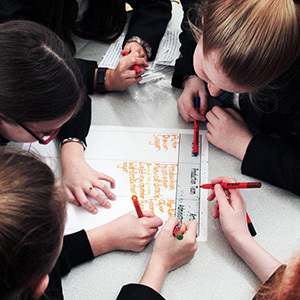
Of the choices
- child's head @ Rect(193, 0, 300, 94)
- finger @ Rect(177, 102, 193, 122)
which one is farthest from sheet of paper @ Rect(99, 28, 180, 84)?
child's head @ Rect(193, 0, 300, 94)

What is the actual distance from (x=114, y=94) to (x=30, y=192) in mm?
705

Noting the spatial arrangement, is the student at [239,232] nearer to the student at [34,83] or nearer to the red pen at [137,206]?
the red pen at [137,206]

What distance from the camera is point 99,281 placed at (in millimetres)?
917

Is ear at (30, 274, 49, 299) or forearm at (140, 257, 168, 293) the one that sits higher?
ear at (30, 274, 49, 299)

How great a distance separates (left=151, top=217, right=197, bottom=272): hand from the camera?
920 mm

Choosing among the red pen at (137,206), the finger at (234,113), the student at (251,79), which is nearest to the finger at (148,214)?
the red pen at (137,206)

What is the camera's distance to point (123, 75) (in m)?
1.26

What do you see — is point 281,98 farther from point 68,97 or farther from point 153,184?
point 68,97

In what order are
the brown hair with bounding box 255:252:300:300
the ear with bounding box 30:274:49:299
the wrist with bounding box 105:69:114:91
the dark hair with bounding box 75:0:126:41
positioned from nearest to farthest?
the brown hair with bounding box 255:252:300:300, the ear with bounding box 30:274:49:299, the wrist with bounding box 105:69:114:91, the dark hair with bounding box 75:0:126:41

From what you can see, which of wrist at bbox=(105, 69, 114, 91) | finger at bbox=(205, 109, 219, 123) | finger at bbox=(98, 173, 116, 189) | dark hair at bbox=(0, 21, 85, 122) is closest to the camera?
dark hair at bbox=(0, 21, 85, 122)

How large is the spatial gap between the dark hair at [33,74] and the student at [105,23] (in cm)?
35

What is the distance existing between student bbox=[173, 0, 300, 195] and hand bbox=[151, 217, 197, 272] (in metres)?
0.24

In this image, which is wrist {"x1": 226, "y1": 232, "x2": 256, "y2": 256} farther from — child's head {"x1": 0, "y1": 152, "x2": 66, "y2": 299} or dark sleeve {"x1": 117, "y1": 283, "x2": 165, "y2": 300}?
child's head {"x1": 0, "y1": 152, "x2": 66, "y2": 299}

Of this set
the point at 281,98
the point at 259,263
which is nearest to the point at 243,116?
the point at 281,98
